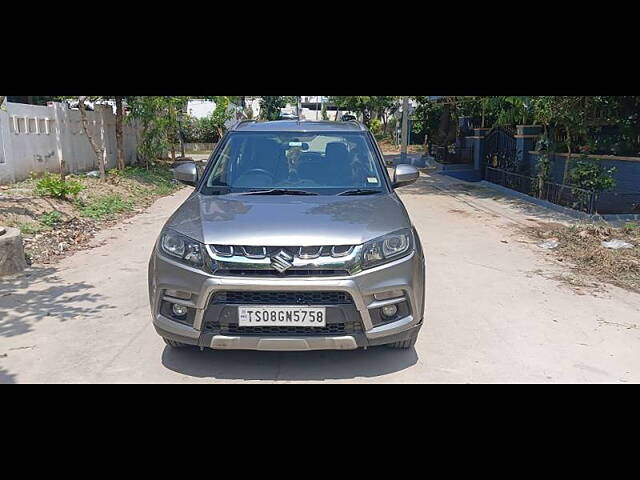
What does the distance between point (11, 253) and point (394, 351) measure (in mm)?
4399

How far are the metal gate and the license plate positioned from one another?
12.1 meters

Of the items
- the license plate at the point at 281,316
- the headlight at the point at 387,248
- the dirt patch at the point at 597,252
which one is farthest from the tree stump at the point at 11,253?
the dirt patch at the point at 597,252

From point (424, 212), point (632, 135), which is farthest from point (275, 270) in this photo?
point (632, 135)

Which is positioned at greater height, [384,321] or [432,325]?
[384,321]

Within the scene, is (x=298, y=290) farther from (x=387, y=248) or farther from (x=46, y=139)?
(x=46, y=139)

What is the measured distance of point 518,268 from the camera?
6.55 m

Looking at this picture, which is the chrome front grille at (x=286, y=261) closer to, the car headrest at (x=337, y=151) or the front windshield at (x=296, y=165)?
the front windshield at (x=296, y=165)

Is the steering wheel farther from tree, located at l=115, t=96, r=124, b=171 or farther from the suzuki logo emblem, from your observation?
tree, located at l=115, t=96, r=124, b=171

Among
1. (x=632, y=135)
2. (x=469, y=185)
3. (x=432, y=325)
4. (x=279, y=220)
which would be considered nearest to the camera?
(x=279, y=220)

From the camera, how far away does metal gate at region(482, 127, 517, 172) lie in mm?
14469

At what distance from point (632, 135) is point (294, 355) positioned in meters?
9.53

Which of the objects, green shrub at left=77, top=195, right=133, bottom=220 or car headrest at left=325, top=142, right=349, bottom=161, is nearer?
car headrest at left=325, top=142, right=349, bottom=161

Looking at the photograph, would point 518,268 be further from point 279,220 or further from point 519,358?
point 279,220

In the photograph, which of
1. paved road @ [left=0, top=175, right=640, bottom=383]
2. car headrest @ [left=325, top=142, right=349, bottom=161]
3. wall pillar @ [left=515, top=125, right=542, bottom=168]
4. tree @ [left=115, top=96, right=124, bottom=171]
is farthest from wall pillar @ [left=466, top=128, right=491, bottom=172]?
car headrest @ [left=325, top=142, right=349, bottom=161]
